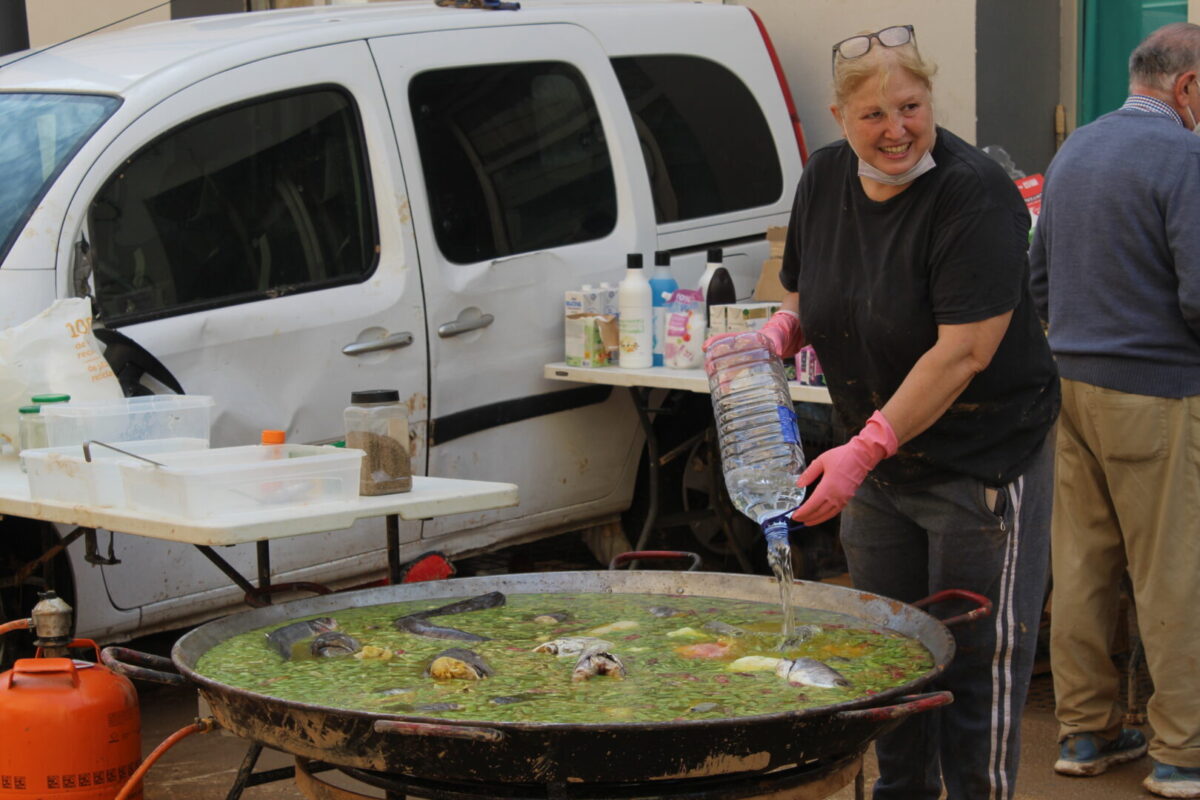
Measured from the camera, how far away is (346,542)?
214 inches

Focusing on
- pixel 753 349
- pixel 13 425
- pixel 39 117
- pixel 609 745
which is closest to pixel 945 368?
pixel 753 349

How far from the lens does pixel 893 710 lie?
2529 mm

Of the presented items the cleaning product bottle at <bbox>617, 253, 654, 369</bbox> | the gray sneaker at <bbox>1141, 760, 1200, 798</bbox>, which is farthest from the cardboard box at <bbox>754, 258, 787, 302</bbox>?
the gray sneaker at <bbox>1141, 760, 1200, 798</bbox>

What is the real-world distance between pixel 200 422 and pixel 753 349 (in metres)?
1.65

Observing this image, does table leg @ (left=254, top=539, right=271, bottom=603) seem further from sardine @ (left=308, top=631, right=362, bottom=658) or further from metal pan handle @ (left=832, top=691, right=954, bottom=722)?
metal pan handle @ (left=832, top=691, right=954, bottom=722)

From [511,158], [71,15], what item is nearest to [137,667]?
[511,158]

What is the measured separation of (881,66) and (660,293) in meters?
2.78

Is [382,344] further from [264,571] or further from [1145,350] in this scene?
[1145,350]

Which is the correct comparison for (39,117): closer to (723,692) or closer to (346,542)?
(346,542)

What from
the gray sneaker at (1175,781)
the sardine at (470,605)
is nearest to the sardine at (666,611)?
the sardine at (470,605)

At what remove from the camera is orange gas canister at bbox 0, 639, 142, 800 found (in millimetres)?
3227

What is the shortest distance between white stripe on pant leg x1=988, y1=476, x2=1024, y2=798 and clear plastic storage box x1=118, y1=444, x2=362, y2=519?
1497mm

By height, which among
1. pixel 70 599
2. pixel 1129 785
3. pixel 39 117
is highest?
pixel 39 117

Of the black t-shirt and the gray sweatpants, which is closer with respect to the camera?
the black t-shirt
